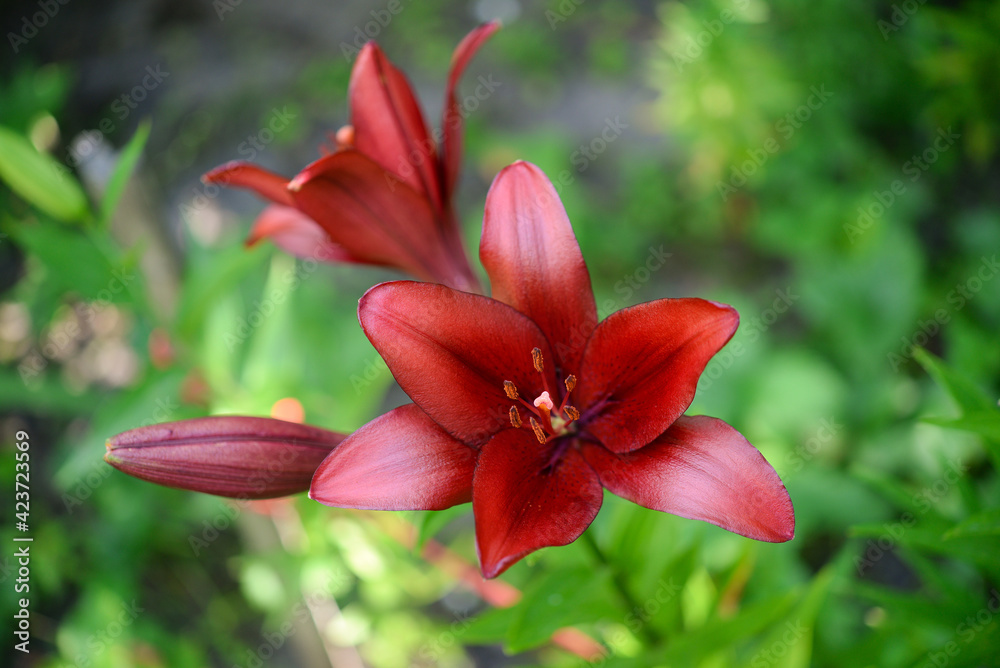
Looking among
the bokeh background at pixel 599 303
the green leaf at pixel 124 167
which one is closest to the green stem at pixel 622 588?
the bokeh background at pixel 599 303

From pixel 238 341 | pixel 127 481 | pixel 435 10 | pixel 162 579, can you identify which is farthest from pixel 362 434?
pixel 435 10

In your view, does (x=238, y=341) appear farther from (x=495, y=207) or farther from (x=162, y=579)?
(x=162, y=579)

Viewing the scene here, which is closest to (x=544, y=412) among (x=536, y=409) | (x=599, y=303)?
(x=536, y=409)

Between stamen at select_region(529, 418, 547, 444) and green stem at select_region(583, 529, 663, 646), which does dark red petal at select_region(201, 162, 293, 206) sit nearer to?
stamen at select_region(529, 418, 547, 444)

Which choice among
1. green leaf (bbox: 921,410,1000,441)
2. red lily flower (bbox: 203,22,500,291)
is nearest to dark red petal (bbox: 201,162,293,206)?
red lily flower (bbox: 203,22,500,291)

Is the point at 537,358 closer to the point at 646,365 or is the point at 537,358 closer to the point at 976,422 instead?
the point at 646,365

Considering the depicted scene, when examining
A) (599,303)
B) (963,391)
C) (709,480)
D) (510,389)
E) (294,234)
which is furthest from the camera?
(599,303)

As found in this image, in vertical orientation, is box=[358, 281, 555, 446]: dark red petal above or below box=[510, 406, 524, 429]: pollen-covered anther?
above
